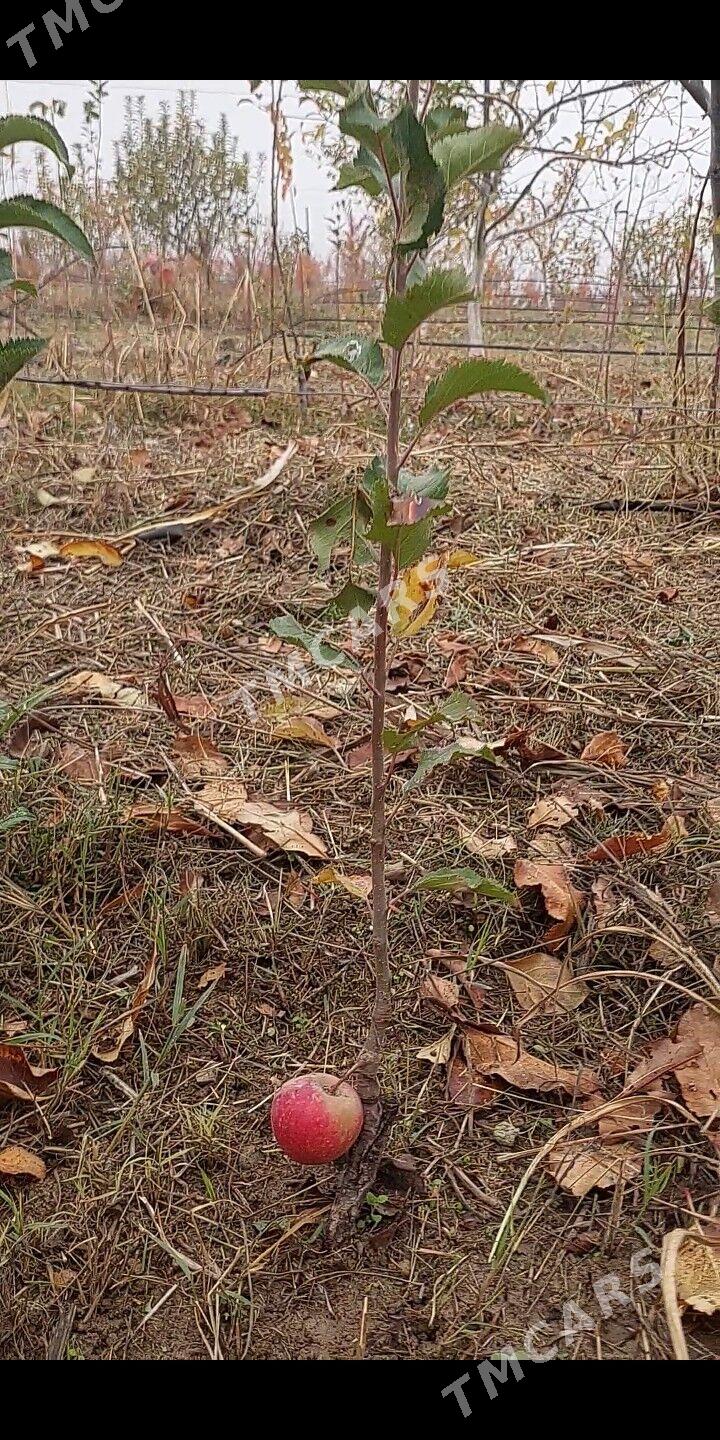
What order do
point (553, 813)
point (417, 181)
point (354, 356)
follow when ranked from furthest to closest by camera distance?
point (553, 813) < point (354, 356) < point (417, 181)

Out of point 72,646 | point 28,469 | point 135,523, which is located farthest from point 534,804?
point 28,469

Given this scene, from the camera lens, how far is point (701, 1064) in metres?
1.18

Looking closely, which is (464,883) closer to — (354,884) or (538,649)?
(354,884)

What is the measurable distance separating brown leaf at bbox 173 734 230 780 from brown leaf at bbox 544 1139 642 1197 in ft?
2.70

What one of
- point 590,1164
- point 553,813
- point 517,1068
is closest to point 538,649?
point 553,813

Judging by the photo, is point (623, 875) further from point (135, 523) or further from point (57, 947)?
point (135, 523)

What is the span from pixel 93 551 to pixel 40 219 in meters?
1.23

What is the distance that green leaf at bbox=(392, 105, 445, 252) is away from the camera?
2.66 feet

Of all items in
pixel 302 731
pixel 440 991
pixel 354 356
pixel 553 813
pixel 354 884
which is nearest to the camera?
pixel 354 356

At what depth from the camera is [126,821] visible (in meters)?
1.52

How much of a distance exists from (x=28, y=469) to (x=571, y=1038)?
2.28 meters

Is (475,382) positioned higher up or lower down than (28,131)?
lower down

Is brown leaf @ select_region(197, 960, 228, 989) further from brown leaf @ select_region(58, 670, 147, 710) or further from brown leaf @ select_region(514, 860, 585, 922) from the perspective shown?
brown leaf @ select_region(58, 670, 147, 710)

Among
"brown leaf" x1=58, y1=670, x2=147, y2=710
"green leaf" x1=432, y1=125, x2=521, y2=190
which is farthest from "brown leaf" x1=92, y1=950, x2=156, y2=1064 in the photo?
"green leaf" x1=432, y1=125, x2=521, y2=190
